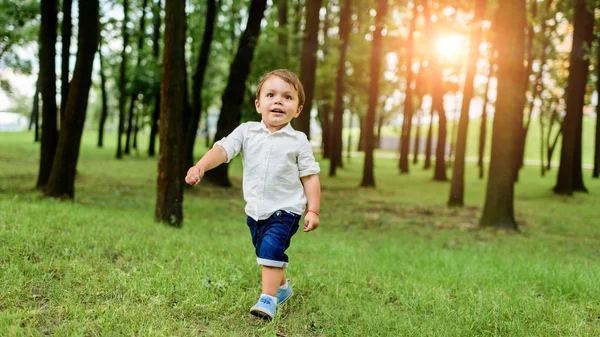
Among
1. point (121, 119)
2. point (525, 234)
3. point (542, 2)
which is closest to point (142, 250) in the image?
point (525, 234)

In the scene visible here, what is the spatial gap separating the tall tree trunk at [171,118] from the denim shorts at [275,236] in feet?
15.6

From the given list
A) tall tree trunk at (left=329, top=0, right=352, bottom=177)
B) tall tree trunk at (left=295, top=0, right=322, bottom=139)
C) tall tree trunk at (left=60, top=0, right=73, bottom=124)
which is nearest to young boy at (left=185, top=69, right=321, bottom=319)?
tall tree trunk at (left=60, top=0, right=73, bottom=124)

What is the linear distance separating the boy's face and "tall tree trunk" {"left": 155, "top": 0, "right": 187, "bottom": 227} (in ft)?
15.5

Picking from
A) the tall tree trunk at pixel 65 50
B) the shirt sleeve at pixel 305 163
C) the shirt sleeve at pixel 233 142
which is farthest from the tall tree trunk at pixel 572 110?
the shirt sleeve at pixel 233 142

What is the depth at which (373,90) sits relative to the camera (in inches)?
826

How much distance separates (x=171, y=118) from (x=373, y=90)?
1389 cm

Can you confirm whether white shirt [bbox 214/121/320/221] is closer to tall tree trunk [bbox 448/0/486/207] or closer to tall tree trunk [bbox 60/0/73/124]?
tall tree trunk [bbox 60/0/73/124]

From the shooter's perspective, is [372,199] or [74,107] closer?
[74,107]

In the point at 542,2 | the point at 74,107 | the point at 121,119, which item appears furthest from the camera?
the point at 121,119

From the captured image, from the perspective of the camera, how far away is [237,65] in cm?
1695

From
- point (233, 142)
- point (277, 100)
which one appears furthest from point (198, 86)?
point (277, 100)

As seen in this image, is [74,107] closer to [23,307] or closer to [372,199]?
[23,307]

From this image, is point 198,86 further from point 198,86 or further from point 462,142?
point 462,142

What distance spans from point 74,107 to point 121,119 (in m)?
20.9
